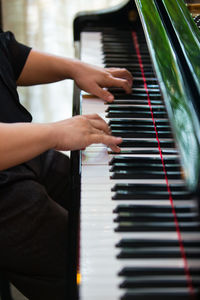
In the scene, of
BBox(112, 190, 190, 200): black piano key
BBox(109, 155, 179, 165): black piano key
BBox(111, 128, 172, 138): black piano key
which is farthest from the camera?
BBox(111, 128, 172, 138): black piano key

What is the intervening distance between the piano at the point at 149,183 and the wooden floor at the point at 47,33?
1619 mm

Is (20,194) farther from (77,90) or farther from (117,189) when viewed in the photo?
(77,90)

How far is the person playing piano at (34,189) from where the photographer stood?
1.23m

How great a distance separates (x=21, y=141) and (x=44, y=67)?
0.63 metres

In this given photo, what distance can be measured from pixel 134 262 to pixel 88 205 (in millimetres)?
230

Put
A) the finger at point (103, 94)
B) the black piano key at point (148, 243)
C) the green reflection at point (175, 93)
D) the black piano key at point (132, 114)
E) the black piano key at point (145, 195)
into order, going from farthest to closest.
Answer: the finger at point (103, 94)
the black piano key at point (132, 114)
the black piano key at point (145, 195)
the black piano key at point (148, 243)
the green reflection at point (175, 93)

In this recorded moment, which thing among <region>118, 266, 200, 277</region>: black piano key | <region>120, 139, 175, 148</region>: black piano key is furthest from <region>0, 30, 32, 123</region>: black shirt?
<region>118, 266, 200, 277</region>: black piano key

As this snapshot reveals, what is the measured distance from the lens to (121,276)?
36.5 inches

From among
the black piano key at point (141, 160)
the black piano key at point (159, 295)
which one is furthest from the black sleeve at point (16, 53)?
the black piano key at point (159, 295)

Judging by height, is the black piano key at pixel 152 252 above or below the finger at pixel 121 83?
below

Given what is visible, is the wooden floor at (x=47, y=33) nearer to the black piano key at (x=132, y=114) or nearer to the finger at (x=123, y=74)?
the finger at (x=123, y=74)

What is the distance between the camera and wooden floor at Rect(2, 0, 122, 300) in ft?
10.8

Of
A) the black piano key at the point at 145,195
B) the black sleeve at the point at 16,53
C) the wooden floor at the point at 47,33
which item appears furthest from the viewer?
the wooden floor at the point at 47,33

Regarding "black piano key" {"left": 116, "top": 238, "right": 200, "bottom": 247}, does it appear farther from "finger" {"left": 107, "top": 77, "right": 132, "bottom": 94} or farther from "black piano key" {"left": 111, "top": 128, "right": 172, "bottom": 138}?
"finger" {"left": 107, "top": 77, "right": 132, "bottom": 94}
